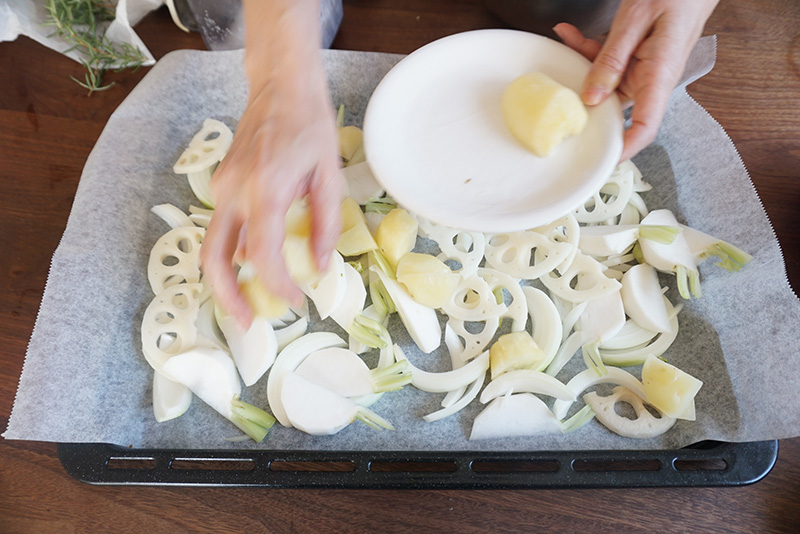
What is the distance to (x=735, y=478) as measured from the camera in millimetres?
843

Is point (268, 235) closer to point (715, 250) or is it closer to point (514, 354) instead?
point (514, 354)

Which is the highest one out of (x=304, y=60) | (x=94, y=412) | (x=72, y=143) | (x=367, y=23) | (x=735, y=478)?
(x=304, y=60)

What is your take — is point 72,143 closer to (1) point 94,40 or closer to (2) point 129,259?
(1) point 94,40

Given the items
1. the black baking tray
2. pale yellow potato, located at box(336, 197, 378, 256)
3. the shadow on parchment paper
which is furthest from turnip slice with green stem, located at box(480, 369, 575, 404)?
pale yellow potato, located at box(336, 197, 378, 256)

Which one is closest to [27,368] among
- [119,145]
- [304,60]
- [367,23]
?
[119,145]

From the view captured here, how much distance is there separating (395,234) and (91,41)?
874 millimetres

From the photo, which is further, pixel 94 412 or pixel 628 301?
pixel 628 301

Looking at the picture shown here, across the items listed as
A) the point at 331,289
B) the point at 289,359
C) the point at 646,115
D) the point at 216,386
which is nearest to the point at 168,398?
the point at 216,386

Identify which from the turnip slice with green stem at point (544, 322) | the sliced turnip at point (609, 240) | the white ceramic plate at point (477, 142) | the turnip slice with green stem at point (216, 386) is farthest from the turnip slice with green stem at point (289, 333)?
the sliced turnip at point (609, 240)

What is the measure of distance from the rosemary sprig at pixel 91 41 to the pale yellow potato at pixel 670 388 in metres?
1.27

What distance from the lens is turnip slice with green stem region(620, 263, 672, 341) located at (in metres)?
1.00

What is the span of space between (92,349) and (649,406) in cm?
97

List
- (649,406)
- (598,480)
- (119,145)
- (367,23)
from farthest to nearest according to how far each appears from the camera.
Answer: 1. (367,23)
2. (119,145)
3. (649,406)
4. (598,480)

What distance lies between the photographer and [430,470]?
0.89 meters
